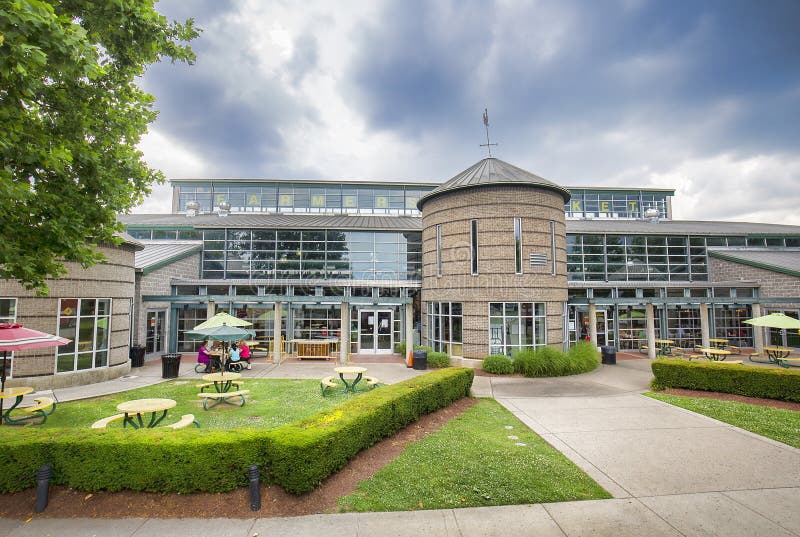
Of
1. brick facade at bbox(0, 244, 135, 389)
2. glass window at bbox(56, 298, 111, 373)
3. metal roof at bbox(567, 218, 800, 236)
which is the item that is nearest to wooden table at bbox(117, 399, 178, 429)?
brick facade at bbox(0, 244, 135, 389)

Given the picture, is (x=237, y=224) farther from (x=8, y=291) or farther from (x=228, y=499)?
(x=228, y=499)

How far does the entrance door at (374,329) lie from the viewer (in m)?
21.9

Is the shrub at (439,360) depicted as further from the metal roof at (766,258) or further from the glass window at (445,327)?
the metal roof at (766,258)

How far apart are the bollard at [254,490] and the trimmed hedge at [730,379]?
1306 cm

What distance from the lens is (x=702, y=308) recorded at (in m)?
20.4

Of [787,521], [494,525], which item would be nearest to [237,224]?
[494,525]

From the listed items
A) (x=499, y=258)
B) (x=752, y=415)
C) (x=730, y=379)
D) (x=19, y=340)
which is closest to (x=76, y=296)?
(x=19, y=340)

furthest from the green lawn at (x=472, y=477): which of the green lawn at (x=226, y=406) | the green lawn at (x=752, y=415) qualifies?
the green lawn at (x=752, y=415)

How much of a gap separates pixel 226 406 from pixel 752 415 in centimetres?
1398

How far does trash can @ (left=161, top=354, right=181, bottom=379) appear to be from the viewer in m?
14.6

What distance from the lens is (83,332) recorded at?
13.5 meters

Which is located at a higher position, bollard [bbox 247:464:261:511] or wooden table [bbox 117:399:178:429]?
wooden table [bbox 117:399:178:429]

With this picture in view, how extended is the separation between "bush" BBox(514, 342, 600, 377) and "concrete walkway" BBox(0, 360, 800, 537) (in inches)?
215

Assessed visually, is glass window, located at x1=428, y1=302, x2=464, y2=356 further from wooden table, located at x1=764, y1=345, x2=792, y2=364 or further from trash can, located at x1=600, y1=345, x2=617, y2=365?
wooden table, located at x1=764, y1=345, x2=792, y2=364
